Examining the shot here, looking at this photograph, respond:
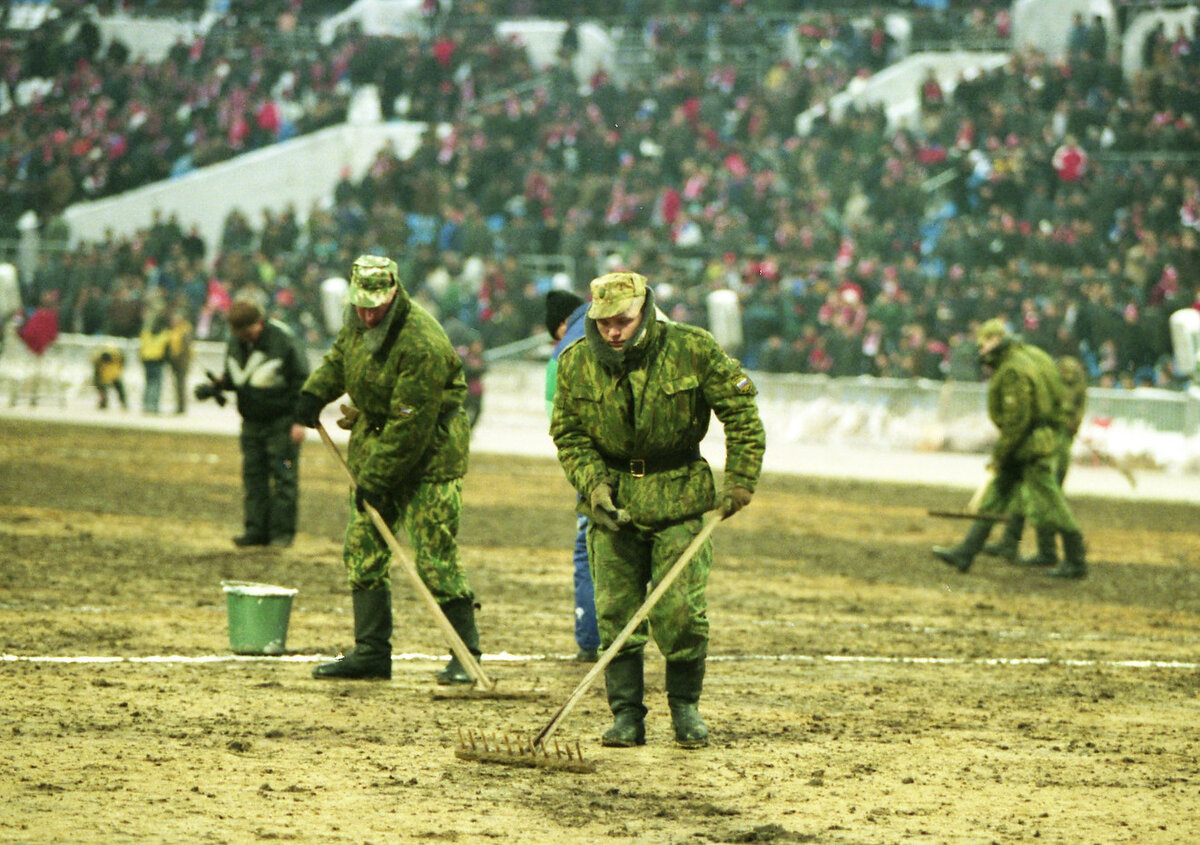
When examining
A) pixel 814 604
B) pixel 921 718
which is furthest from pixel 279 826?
pixel 814 604

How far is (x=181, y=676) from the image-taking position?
798cm

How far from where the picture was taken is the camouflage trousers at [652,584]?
22.1 feet

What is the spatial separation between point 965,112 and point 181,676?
2413 cm

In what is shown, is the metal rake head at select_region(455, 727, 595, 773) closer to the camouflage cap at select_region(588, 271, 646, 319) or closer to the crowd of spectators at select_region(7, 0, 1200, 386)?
the camouflage cap at select_region(588, 271, 646, 319)

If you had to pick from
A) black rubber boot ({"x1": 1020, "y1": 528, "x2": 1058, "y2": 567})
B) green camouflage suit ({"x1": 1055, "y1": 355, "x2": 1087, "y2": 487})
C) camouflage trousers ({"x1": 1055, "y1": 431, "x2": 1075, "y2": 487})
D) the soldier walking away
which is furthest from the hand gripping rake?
green camouflage suit ({"x1": 1055, "y1": 355, "x2": 1087, "y2": 487})

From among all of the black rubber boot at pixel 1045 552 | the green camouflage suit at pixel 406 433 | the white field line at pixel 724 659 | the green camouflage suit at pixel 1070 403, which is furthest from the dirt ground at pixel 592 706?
the green camouflage suit at pixel 1070 403

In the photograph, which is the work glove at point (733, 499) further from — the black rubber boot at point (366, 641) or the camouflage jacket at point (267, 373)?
the camouflage jacket at point (267, 373)

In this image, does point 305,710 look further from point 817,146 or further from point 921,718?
point 817,146

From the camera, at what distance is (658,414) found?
6699mm

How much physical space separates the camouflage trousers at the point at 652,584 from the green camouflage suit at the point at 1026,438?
22.2ft

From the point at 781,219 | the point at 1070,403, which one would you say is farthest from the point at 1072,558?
the point at 781,219

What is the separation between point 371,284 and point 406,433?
2.21 ft

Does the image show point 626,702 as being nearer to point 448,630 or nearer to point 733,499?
point 733,499

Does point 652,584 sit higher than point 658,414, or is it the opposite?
point 658,414
